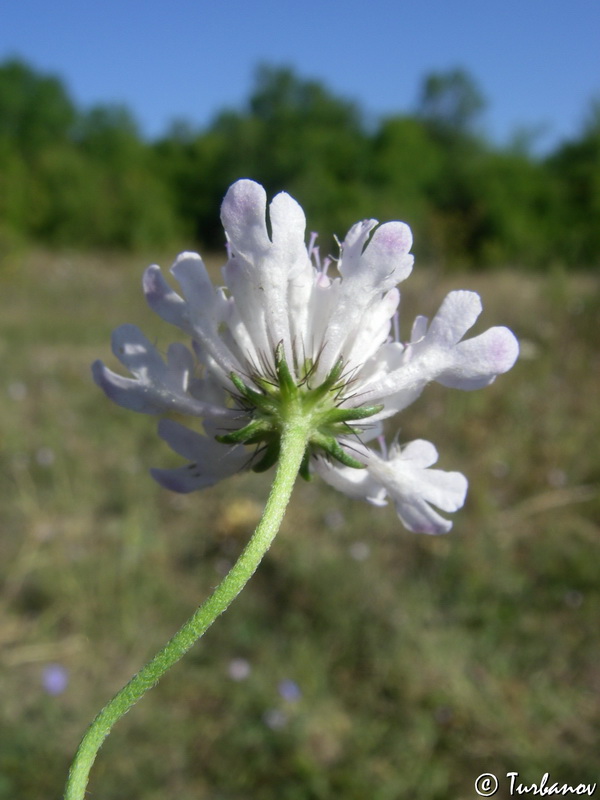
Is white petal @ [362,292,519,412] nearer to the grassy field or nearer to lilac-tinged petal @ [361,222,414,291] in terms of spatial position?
lilac-tinged petal @ [361,222,414,291]

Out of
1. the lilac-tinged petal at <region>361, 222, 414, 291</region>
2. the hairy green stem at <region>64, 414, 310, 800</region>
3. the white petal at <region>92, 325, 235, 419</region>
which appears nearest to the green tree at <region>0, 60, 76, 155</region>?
the white petal at <region>92, 325, 235, 419</region>

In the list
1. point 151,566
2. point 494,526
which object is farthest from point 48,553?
point 494,526

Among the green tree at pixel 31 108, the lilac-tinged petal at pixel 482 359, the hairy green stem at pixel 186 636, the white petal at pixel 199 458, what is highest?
the green tree at pixel 31 108

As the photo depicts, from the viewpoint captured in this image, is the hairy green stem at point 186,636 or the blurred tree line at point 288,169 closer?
the hairy green stem at point 186,636

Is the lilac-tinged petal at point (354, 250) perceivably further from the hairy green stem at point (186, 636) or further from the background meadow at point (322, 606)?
the background meadow at point (322, 606)

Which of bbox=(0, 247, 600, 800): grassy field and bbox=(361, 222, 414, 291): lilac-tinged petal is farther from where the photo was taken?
bbox=(0, 247, 600, 800): grassy field

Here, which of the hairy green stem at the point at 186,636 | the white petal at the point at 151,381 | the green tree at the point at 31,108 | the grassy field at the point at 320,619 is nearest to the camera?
the hairy green stem at the point at 186,636

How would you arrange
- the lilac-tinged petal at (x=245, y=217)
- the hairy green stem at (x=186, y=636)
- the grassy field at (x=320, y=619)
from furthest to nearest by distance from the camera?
the grassy field at (x=320, y=619) → the lilac-tinged petal at (x=245, y=217) → the hairy green stem at (x=186, y=636)

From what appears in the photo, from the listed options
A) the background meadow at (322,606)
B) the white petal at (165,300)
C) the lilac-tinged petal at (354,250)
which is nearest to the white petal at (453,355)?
the lilac-tinged petal at (354,250)
